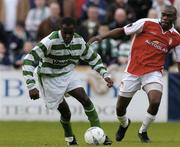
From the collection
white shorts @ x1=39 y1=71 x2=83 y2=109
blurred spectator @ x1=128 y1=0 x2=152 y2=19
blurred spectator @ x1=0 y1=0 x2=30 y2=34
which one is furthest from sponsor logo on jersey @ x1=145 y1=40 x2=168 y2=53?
blurred spectator @ x1=0 y1=0 x2=30 y2=34

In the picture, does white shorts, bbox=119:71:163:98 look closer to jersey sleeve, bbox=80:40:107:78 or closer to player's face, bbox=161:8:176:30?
player's face, bbox=161:8:176:30

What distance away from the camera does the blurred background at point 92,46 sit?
20.8 meters

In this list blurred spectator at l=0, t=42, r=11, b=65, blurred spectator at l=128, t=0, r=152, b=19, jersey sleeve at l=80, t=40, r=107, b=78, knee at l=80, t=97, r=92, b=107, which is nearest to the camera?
knee at l=80, t=97, r=92, b=107

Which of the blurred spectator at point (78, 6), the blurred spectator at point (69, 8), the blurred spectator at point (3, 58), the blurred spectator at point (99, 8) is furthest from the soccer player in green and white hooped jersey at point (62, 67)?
the blurred spectator at point (78, 6)

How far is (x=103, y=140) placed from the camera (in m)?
13.4

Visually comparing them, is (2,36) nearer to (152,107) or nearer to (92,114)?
(152,107)

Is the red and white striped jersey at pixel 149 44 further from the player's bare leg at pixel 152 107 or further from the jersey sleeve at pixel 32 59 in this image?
the jersey sleeve at pixel 32 59

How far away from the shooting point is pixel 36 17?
22641mm

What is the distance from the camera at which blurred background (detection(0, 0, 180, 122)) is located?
20.8 meters

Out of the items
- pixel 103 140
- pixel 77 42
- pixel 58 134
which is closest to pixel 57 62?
pixel 77 42

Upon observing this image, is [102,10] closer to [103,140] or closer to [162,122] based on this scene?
[162,122]

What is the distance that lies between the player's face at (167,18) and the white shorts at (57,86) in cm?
186

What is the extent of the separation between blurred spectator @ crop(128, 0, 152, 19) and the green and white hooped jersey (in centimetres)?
879

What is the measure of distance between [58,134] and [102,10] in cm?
691
